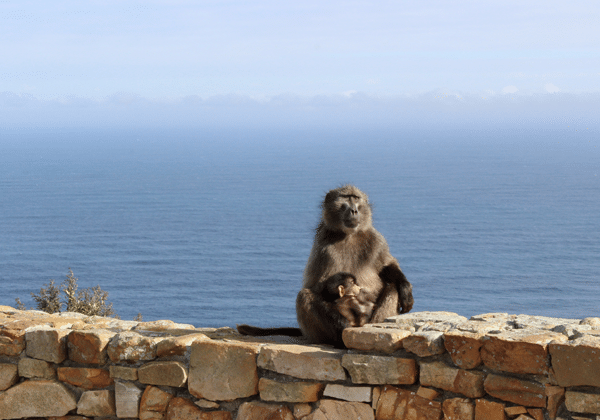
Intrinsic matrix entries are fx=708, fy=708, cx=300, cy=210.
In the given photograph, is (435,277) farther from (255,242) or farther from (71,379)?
(71,379)

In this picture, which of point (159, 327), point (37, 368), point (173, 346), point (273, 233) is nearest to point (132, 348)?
point (173, 346)

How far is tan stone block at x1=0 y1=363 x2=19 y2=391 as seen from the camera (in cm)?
599

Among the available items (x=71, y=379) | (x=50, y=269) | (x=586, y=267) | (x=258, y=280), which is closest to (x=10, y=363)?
(x=71, y=379)

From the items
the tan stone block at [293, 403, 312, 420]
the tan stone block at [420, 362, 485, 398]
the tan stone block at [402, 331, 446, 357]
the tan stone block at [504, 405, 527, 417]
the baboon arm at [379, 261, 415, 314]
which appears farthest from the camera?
the baboon arm at [379, 261, 415, 314]

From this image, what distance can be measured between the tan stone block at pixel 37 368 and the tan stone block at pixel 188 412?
3.64ft

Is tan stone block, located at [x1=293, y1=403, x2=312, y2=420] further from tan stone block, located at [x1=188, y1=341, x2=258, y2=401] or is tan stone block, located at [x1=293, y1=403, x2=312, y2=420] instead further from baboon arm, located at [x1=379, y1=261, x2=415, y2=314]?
baboon arm, located at [x1=379, y1=261, x2=415, y2=314]

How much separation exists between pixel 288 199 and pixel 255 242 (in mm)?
27871

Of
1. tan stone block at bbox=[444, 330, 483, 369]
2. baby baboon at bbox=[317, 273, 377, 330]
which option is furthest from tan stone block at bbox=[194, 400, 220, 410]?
tan stone block at bbox=[444, 330, 483, 369]

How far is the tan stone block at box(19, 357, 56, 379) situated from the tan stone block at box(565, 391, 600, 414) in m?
4.03

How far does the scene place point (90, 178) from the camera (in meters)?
138

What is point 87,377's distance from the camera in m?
5.80

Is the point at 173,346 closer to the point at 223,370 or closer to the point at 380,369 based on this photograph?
the point at 223,370

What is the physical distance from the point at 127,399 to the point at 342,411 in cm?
179

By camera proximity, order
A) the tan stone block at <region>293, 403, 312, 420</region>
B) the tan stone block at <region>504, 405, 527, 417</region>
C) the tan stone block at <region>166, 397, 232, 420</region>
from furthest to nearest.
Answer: the tan stone block at <region>166, 397, 232, 420</region> < the tan stone block at <region>293, 403, 312, 420</region> < the tan stone block at <region>504, 405, 527, 417</region>
